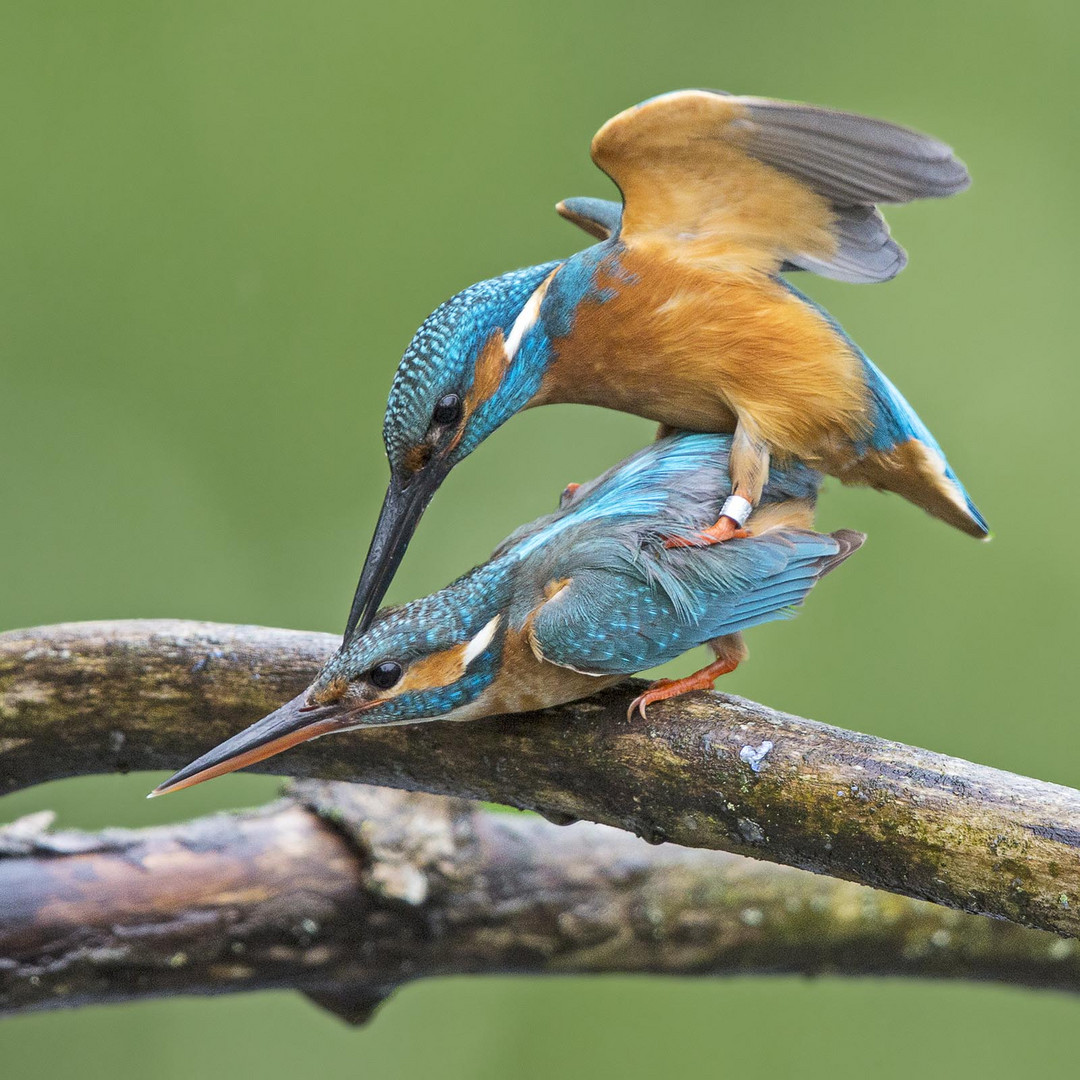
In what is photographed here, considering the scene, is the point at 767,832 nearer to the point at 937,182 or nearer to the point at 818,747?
Result: the point at 818,747

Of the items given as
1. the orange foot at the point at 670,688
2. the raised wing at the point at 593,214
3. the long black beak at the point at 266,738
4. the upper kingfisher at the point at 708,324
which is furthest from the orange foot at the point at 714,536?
the raised wing at the point at 593,214

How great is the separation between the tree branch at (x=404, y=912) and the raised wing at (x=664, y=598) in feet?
1.90

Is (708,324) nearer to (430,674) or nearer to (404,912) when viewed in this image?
(430,674)

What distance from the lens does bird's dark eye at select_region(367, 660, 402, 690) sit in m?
1.61

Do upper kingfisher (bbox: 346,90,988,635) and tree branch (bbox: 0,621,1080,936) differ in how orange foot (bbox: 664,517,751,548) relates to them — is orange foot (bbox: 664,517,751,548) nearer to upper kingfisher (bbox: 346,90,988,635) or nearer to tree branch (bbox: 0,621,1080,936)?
upper kingfisher (bbox: 346,90,988,635)

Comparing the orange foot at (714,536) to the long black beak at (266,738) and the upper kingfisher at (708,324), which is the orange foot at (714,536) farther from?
the long black beak at (266,738)

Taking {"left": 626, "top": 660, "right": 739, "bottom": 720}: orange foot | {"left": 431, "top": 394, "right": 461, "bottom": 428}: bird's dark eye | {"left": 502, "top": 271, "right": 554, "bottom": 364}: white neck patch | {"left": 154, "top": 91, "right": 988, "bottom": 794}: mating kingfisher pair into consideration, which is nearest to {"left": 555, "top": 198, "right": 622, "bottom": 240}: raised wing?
{"left": 154, "top": 91, "right": 988, "bottom": 794}: mating kingfisher pair

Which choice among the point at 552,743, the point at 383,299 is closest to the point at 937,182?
the point at 552,743

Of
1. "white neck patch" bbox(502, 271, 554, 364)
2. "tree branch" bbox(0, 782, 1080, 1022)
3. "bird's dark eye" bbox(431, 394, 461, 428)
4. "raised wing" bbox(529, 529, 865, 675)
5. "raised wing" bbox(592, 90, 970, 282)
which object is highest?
"raised wing" bbox(592, 90, 970, 282)

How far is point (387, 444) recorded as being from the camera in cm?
→ 172

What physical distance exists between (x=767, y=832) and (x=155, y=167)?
3.19 metres

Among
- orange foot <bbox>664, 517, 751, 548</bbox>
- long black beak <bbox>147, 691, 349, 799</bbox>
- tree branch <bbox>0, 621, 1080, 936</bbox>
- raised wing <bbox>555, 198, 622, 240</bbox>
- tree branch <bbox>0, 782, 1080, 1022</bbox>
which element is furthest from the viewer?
raised wing <bbox>555, 198, 622, 240</bbox>

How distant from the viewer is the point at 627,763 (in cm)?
158

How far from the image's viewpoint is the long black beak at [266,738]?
157cm
